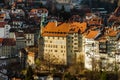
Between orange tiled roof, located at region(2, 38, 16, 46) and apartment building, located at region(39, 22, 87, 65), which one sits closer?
apartment building, located at region(39, 22, 87, 65)

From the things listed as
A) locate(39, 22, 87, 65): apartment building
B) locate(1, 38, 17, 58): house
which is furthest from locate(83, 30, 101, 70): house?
locate(1, 38, 17, 58): house

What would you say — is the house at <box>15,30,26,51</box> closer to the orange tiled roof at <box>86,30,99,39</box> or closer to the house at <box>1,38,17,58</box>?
the house at <box>1,38,17,58</box>

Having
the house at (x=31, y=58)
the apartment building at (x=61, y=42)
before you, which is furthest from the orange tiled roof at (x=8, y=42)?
the apartment building at (x=61, y=42)

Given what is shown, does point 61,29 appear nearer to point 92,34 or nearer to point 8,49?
point 92,34

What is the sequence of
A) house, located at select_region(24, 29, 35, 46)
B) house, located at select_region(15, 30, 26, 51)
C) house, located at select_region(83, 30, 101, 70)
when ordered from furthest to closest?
house, located at select_region(24, 29, 35, 46) → house, located at select_region(15, 30, 26, 51) → house, located at select_region(83, 30, 101, 70)

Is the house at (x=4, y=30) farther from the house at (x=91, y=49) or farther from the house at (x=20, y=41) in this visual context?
the house at (x=91, y=49)

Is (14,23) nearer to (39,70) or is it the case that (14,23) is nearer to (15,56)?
(15,56)

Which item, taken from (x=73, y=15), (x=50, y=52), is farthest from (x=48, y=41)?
(x=73, y=15)

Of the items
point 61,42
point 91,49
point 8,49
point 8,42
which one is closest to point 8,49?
point 8,49
